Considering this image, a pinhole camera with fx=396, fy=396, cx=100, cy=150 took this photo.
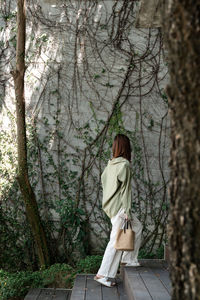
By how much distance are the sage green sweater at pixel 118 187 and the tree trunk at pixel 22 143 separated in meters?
1.27

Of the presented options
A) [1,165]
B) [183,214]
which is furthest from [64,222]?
[183,214]

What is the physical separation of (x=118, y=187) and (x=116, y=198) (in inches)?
4.7

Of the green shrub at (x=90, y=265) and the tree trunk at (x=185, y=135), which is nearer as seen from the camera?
the tree trunk at (x=185, y=135)

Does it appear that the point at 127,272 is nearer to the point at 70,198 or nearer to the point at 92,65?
the point at 70,198

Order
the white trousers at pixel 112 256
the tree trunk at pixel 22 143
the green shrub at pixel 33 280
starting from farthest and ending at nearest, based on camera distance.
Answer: the tree trunk at pixel 22 143 → the green shrub at pixel 33 280 → the white trousers at pixel 112 256

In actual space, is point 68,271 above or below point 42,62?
below

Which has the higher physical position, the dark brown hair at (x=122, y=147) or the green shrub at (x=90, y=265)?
the dark brown hair at (x=122, y=147)

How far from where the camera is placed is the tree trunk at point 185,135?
171 cm

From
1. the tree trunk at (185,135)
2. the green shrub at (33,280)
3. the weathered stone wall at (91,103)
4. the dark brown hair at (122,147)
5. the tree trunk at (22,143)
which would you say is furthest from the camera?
the weathered stone wall at (91,103)

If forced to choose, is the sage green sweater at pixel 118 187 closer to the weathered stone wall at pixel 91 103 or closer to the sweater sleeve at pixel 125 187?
the sweater sleeve at pixel 125 187

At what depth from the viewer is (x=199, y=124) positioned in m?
1.71

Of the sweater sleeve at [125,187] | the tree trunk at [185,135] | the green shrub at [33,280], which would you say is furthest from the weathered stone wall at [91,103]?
the tree trunk at [185,135]

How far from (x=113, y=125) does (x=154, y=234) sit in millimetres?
1721

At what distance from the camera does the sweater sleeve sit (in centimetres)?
417
